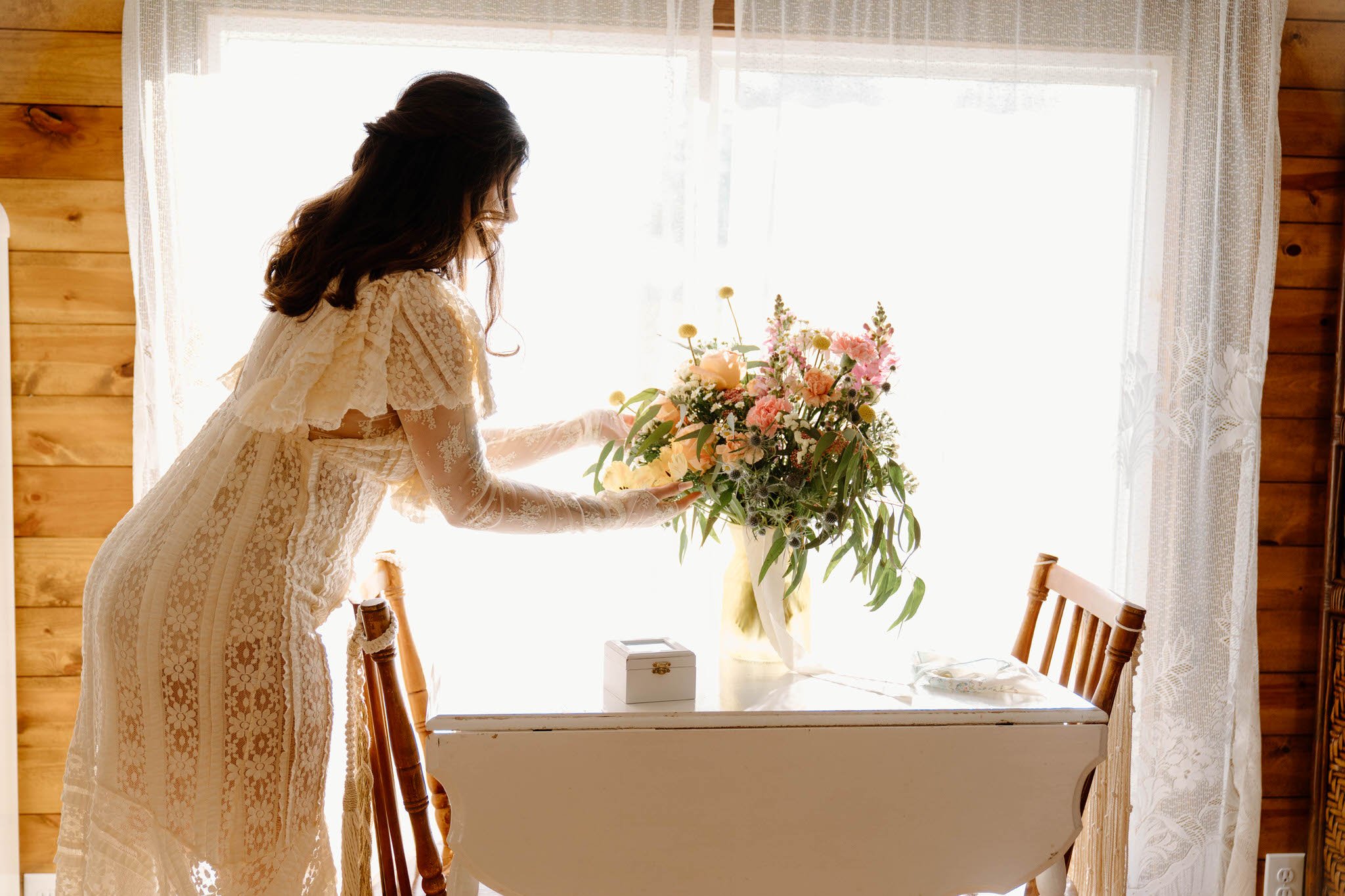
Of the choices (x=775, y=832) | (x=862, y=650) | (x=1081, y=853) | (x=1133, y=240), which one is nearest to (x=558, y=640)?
(x=862, y=650)

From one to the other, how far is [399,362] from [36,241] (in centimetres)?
112

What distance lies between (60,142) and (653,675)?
1567 millimetres

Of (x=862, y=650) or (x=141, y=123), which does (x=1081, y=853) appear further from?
(x=141, y=123)

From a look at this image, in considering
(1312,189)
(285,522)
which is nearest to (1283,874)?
(1312,189)

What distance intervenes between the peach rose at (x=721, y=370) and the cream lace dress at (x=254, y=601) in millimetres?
303

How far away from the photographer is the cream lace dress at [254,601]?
131 cm

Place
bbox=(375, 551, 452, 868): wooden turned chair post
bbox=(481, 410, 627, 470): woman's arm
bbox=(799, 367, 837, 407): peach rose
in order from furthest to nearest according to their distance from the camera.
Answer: bbox=(481, 410, 627, 470): woman's arm < bbox=(375, 551, 452, 868): wooden turned chair post < bbox=(799, 367, 837, 407): peach rose

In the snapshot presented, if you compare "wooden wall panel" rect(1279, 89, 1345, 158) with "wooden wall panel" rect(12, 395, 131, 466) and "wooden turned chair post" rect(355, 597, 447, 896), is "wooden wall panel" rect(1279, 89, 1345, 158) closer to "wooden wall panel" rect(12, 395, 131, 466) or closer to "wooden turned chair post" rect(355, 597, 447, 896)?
"wooden turned chair post" rect(355, 597, 447, 896)

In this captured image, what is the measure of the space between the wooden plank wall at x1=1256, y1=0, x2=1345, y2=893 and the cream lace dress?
177cm

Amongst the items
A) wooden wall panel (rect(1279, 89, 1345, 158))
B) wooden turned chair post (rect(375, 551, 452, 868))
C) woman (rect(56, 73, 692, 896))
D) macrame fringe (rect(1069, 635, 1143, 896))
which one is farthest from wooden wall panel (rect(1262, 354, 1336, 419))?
wooden turned chair post (rect(375, 551, 452, 868))

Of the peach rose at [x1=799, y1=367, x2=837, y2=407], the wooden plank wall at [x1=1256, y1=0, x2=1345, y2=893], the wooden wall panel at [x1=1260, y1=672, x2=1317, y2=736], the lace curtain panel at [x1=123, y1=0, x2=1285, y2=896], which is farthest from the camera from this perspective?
the wooden wall panel at [x1=1260, y1=672, x2=1317, y2=736]

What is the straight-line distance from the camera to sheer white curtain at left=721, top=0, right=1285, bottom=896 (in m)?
2.04

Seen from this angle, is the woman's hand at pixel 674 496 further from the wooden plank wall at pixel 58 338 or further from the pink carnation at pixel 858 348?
the wooden plank wall at pixel 58 338

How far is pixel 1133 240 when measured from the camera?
2.08 metres
